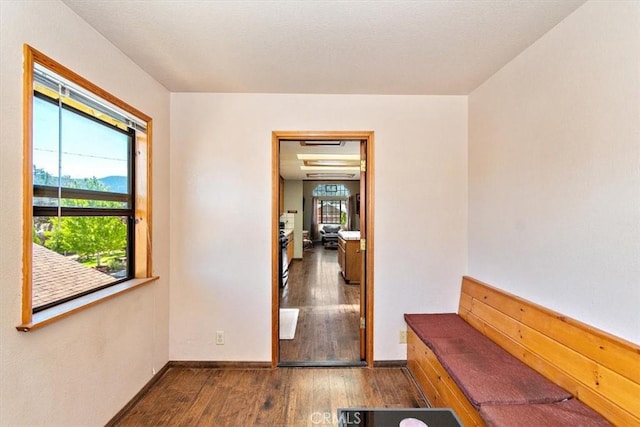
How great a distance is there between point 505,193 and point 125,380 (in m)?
3.01

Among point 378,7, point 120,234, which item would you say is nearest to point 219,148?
point 120,234

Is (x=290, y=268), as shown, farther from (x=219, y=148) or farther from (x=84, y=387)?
(x=84, y=387)

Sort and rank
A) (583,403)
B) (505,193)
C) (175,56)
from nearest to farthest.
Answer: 1. (583,403)
2. (175,56)
3. (505,193)

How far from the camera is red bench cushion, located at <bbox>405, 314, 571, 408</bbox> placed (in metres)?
1.45

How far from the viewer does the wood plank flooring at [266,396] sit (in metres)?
1.95

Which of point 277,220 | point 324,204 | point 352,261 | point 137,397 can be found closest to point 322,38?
point 277,220

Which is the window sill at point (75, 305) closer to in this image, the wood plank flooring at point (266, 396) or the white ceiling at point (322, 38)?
the wood plank flooring at point (266, 396)

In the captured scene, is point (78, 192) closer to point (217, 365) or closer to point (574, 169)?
point (217, 365)

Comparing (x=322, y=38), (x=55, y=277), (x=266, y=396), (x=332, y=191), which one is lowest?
(x=266, y=396)

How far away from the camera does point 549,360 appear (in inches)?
62.7

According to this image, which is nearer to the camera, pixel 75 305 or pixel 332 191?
pixel 75 305

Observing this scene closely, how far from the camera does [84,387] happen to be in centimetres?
164

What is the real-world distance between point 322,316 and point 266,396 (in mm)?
1704

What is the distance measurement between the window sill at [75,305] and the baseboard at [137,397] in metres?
0.79
